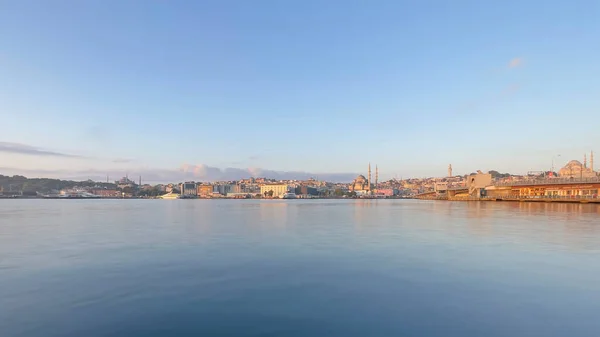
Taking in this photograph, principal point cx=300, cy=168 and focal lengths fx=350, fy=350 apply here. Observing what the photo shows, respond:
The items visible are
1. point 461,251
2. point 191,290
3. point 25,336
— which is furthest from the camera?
point 461,251

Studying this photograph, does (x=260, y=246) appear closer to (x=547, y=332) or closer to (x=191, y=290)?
(x=191, y=290)

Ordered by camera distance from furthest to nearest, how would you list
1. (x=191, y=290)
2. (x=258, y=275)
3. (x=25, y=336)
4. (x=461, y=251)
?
(x=461, y=251)
(x=258, y=275)
(x=191, y=290)
(x=25, y=336)

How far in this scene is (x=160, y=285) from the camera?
1217 cm

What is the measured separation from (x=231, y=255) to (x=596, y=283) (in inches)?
593

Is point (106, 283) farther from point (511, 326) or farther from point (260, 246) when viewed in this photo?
point (511, 326)

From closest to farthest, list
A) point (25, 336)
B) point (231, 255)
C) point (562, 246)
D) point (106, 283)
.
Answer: point (25, 336) → point (106, 283) → point (231, 255) → point (562, 246)

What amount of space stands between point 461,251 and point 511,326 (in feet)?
37.2

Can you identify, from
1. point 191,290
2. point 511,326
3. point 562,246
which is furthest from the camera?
point 562,246

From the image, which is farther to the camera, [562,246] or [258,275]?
[562,246]

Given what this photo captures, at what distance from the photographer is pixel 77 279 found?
13.1 meters

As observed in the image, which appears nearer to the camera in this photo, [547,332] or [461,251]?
[547,332]

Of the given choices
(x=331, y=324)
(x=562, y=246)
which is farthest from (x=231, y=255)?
(x=562, y=246)

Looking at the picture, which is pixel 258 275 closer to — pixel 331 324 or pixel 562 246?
pixel 331 324

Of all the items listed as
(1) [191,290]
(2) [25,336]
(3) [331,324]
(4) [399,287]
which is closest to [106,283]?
(1) [191,290]
